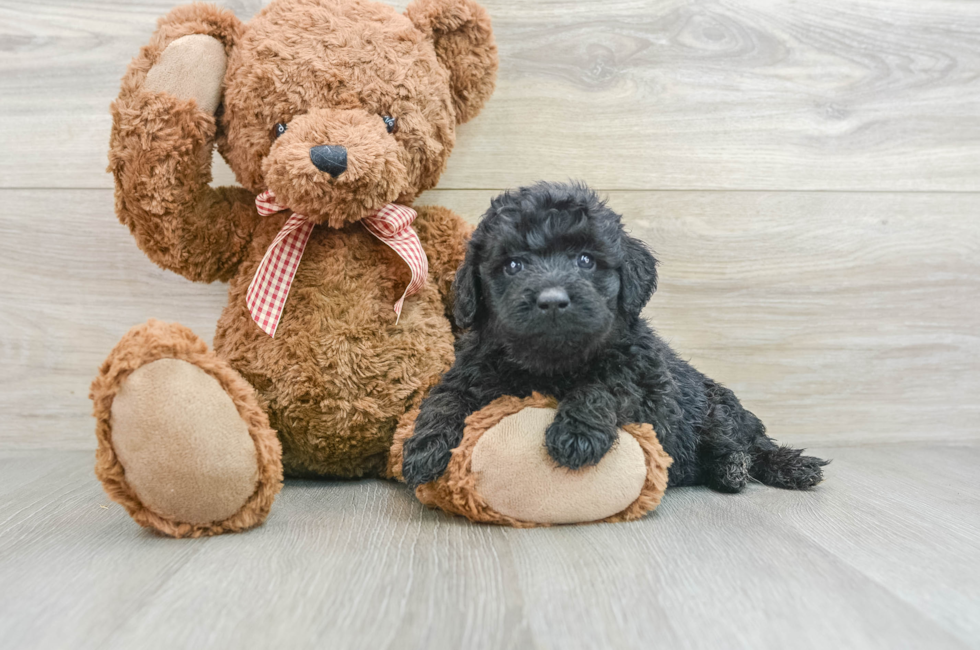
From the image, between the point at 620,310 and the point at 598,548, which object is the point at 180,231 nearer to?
the point at 620,310

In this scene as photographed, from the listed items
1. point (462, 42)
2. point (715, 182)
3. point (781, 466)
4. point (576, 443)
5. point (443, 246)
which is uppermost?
point (462, 42)

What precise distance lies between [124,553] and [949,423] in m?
1.86

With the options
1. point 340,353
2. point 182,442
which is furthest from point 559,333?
point 182,442

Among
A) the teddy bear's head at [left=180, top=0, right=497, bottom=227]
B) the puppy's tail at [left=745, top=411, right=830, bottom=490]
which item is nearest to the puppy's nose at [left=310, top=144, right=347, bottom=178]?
the teddy bear's head at [left=180, top=0, right=497, bottom=227]

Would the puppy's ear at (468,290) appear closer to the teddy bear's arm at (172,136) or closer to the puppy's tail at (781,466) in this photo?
the teddy bear's arm at (172,136)

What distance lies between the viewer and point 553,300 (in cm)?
102

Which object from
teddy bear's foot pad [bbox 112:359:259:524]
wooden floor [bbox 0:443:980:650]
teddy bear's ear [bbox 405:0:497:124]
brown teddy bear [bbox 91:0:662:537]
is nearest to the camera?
wooden floor [bbox 0:443:980:650]

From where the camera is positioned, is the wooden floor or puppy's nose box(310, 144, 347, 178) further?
puppy's nose box(310, 144, 347, 178)

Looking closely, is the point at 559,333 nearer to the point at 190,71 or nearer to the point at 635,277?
the point at 635,277

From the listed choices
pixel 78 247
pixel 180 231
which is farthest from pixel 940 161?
pixel 78 247

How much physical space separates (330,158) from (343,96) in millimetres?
154

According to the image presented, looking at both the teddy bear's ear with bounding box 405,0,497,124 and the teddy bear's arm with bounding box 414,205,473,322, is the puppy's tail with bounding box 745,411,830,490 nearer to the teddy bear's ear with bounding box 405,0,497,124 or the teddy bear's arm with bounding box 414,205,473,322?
the teddy bear's arm with bounding box 414,205,473,322

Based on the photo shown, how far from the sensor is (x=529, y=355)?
44.1 inches

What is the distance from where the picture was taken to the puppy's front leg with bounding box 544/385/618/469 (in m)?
1.05
